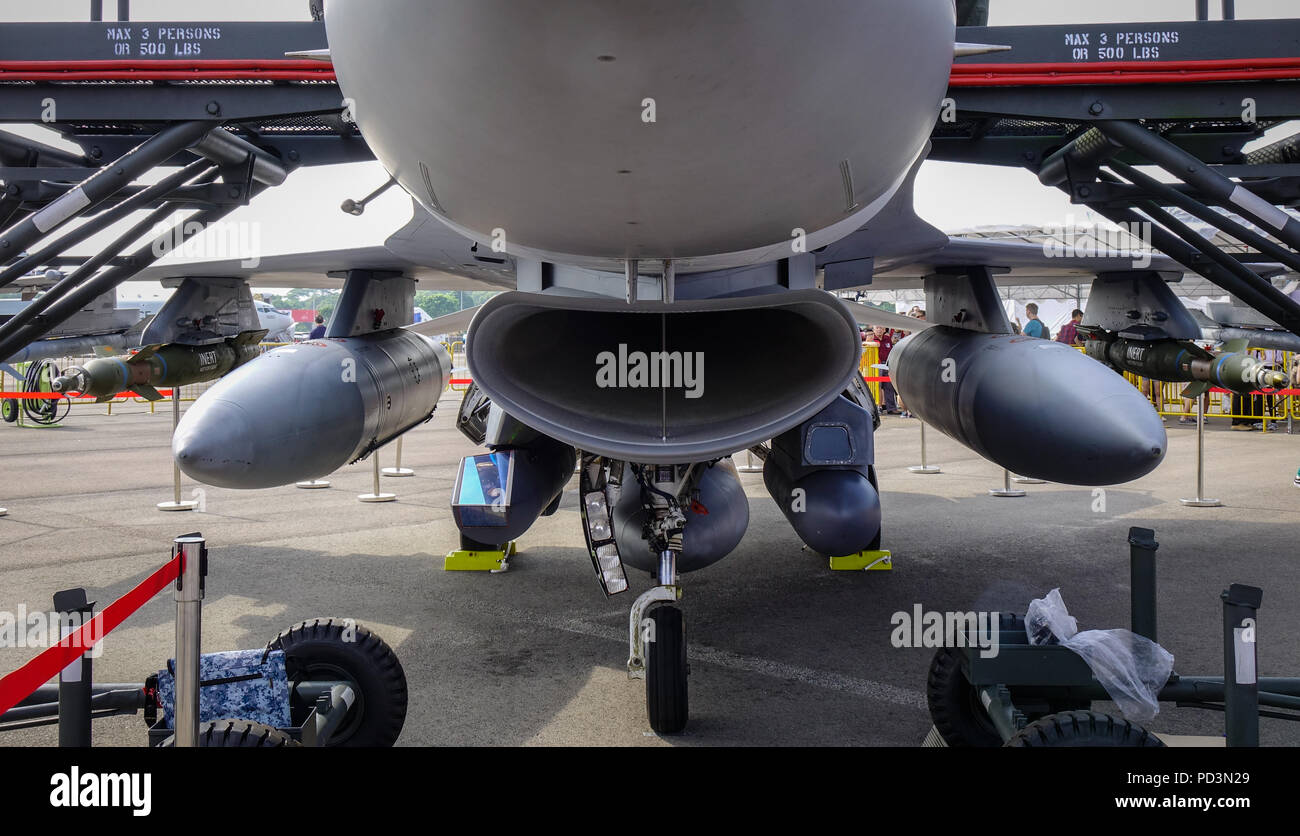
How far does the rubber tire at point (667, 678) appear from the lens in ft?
11.4

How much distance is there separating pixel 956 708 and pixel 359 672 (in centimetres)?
214

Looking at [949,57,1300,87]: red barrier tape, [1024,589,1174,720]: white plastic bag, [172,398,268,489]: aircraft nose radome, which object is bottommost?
[1024,589,1174,720]: white plastic bag

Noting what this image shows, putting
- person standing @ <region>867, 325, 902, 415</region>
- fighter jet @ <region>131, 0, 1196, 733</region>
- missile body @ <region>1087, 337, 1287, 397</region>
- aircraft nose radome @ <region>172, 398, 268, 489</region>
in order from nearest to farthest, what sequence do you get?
1. fighter jet @ <region>131, 0, 1196, 733</region>
2. aircraft nose radome @ <region>172, 398, 268, 489</region>
3. missile body @ <region>1087, 337, 1287, 397</region>
4. person standing @ <region>867, 325, 902, 415</region>

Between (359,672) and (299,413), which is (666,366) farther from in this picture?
(299,413)

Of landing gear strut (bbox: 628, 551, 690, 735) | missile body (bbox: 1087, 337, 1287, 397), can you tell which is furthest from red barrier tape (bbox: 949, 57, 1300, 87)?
landing gear strut (bbox: 628, 551, 690, 735)

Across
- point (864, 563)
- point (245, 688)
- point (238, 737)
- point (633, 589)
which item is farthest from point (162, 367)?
point (864, 563)

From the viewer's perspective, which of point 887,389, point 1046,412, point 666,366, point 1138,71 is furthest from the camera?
point 887,389

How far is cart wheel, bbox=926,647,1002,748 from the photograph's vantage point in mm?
3119

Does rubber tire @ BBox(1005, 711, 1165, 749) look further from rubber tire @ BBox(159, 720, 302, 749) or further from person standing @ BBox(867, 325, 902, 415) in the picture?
person standing @ BBox(867, 325, 902, 415)

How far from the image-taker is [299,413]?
428 centimetres

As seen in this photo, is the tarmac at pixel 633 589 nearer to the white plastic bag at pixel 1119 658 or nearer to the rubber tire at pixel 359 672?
the rubber tire at pixel 359 672

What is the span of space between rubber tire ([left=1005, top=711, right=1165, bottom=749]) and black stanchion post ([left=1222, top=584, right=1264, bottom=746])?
207mm
